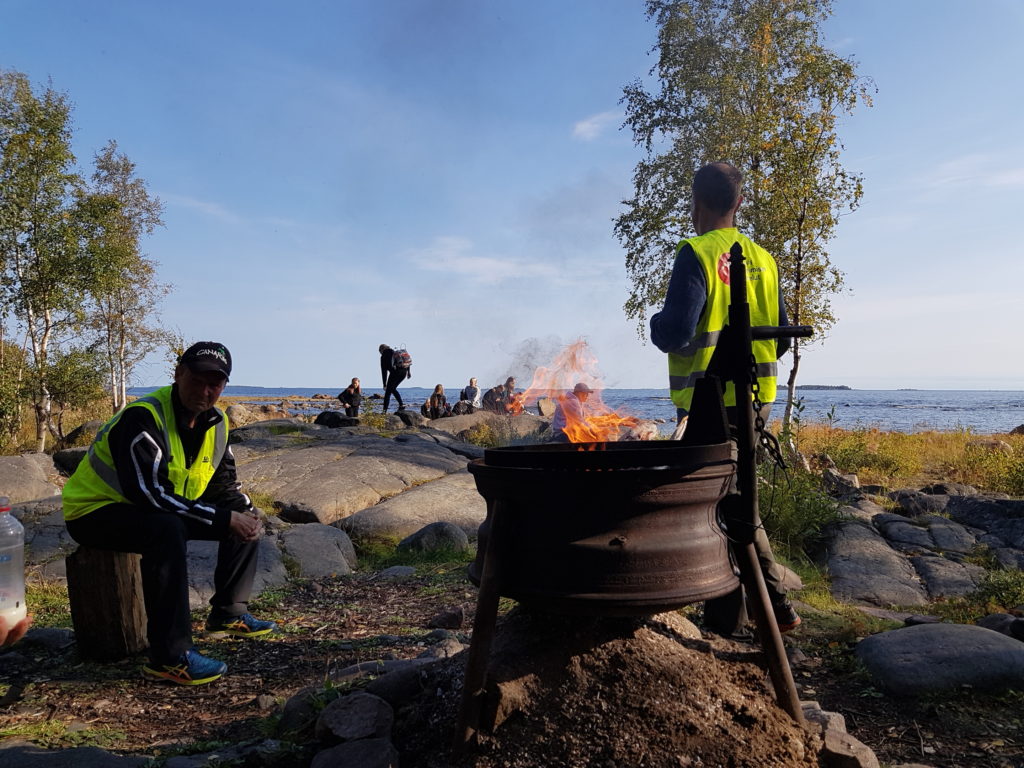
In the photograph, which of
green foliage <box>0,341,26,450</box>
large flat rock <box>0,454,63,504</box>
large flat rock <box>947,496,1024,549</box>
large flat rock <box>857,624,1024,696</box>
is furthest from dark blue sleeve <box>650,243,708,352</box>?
green foliage <box>0,341,26,450</box>

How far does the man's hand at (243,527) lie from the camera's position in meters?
4.46

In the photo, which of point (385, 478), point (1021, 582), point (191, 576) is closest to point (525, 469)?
point (191, 576)

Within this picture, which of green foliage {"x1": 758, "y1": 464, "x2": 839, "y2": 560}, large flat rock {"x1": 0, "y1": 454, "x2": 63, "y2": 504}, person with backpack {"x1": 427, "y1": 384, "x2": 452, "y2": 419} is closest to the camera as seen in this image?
green foliage {"x1": 758, "y1": 464, "x2": 839, "y2": 560}

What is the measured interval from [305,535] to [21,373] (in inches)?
472

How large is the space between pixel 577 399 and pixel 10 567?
3.75 meters

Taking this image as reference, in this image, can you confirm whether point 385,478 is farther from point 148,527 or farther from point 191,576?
point 148,527

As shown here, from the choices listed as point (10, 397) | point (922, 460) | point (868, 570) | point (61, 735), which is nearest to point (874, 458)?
point (922, 460)

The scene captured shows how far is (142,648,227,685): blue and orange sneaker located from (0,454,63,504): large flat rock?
6263mm

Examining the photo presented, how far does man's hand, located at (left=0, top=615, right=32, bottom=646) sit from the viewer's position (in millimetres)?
4320

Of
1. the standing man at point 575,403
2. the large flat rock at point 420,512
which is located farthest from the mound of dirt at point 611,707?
the large flat rock at point 420,512

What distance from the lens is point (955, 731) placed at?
323 cm

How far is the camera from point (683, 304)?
3258mm

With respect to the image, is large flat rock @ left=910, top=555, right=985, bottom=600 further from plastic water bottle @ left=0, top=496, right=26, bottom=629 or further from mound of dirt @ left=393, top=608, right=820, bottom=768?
plastic water bottle @ left=0, top=496, right=26, bottom=629

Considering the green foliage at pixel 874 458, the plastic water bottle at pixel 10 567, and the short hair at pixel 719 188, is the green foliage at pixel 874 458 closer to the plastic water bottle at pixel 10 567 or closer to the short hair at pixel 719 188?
the short hair at pixel 719 188
